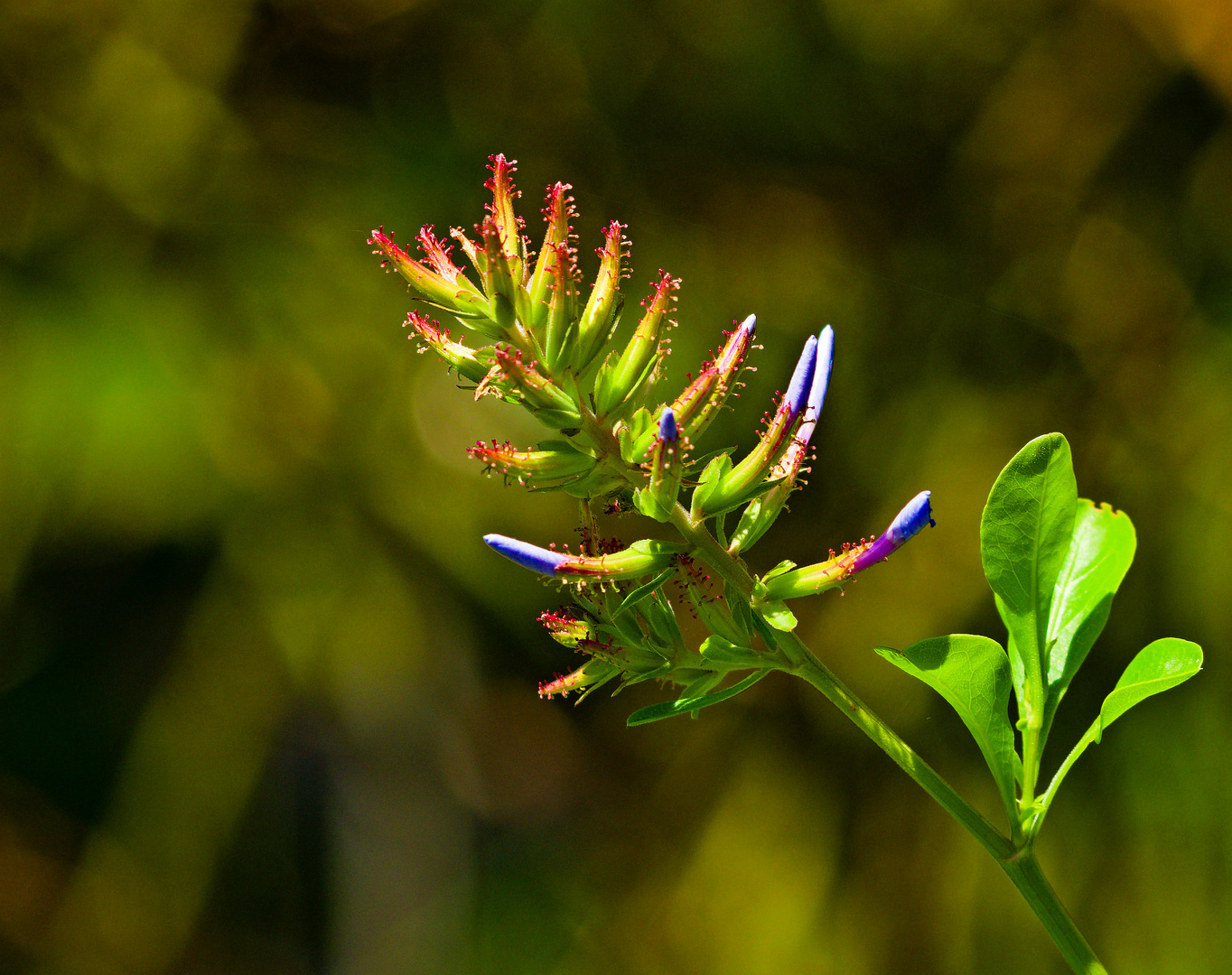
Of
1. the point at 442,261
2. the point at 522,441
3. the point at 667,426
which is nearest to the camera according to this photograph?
the point at 667,426

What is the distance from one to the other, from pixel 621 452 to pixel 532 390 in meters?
0.09

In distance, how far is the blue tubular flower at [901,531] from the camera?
0.63 m

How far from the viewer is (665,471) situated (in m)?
0.62

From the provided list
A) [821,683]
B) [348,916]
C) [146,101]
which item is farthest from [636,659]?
[146,101]

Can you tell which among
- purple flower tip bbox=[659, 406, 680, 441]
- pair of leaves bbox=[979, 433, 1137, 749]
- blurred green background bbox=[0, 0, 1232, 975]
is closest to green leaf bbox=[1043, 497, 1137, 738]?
pair of leaves bbox=[979, 433, 1137, 749]

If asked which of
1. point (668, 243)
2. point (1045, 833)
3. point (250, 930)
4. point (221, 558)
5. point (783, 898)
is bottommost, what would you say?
point (250, 930)

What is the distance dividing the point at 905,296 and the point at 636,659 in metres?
2.19

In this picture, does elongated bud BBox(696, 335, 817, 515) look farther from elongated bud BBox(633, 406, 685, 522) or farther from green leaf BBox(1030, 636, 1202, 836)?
green leaf BBox(1030, 636, 1202, 836)

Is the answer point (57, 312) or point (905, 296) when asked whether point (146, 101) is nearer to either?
point (57, 312)

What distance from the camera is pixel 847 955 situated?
251 centimetres

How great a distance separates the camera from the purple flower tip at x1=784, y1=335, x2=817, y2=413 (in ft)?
2.27

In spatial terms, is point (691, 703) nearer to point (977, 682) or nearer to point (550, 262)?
point (977, 682)

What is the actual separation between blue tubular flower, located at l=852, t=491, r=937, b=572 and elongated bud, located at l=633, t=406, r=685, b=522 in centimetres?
14

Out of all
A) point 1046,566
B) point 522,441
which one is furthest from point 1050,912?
point 522,441
